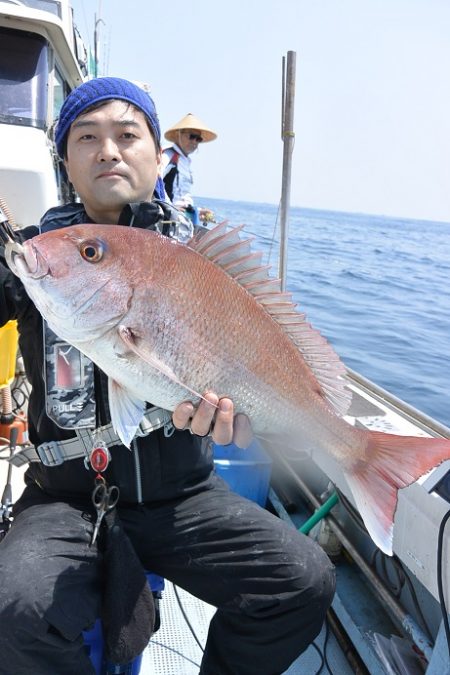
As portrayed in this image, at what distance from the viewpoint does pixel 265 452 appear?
3.34 metres

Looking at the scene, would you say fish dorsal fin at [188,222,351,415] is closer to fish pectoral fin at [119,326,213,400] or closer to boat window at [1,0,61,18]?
fish pectoral fin at [119,326,213,400]

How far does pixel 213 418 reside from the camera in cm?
160

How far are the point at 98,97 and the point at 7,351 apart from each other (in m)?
1.84

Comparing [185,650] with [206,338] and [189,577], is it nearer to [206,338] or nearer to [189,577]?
[189,577]

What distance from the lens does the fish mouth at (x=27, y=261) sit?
54.7 inches

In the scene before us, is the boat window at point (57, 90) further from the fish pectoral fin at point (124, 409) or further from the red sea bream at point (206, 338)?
the fish pectoral fin at point (124, 409)

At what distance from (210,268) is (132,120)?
2.57 ft

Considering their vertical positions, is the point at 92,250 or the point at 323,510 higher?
the point at 92,250

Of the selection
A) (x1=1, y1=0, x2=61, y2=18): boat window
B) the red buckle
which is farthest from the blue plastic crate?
(x1=1, y1=0, x2=61, y2=18): boat window

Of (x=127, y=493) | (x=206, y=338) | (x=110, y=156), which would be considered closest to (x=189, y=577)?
(x=127, y=493)

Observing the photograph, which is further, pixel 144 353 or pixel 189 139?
pixel 189 139

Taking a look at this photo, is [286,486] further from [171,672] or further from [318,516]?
[171,672]

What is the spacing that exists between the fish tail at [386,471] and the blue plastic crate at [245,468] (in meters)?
1.53

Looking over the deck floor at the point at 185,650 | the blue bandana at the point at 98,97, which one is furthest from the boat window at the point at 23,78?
the deck floor at the point at 185,650
